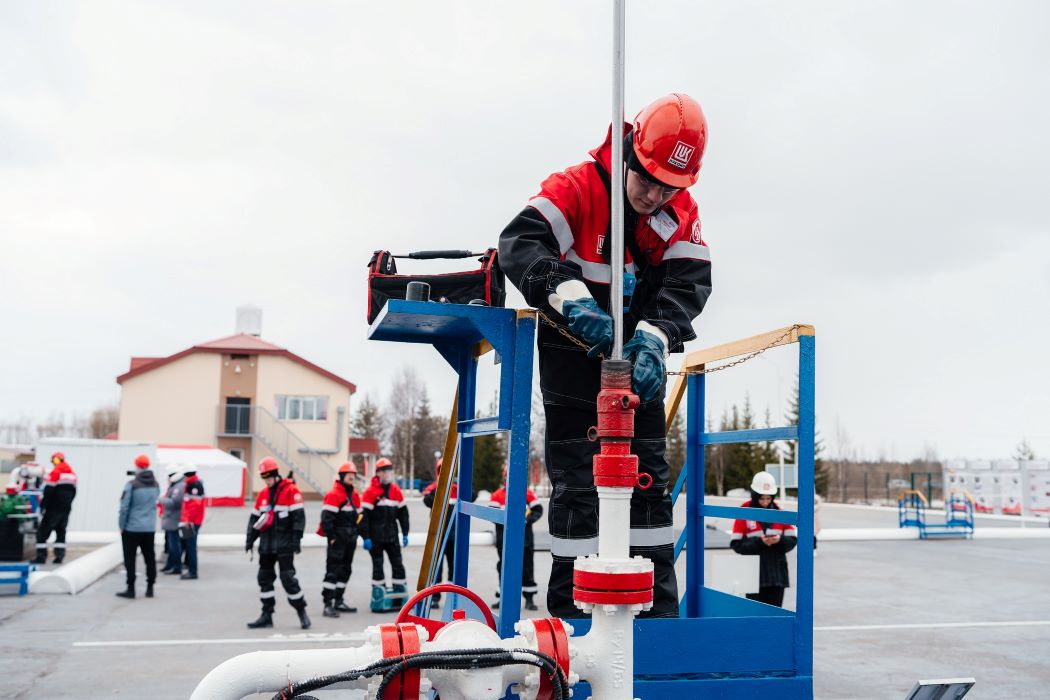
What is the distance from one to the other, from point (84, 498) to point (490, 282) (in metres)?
22.6

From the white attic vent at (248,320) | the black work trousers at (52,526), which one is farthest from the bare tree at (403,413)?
the black work trousers at (52,526)

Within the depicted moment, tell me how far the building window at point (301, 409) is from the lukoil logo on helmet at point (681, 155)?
1600 inches

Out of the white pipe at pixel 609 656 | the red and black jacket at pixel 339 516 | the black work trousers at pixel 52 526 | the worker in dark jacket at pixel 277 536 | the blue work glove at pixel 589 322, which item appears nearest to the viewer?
the white pipe at pixel 609 656

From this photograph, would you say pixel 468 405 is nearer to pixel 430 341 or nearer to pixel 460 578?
pixel 430 341

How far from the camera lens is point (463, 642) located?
211 cm

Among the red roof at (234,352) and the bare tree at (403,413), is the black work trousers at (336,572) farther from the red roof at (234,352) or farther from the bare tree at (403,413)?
the bare tree at (403,413)

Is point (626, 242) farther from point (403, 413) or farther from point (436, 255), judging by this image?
point (403, 413)

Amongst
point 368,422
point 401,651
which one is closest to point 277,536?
point 401,651

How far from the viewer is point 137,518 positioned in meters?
11.1

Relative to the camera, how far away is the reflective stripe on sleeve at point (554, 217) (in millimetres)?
2938

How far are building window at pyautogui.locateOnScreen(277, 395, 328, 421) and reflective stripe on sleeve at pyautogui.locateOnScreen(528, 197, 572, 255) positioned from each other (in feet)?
132

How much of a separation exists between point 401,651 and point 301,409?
135 ft

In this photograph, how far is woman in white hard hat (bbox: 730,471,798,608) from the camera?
7.48 m

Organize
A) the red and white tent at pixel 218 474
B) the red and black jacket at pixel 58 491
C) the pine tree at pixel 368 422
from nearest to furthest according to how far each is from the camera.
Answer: the red and black jacket at pixel 58 491
the red and white tent at pixel 218 474
the pine tree at pixel 368 422
